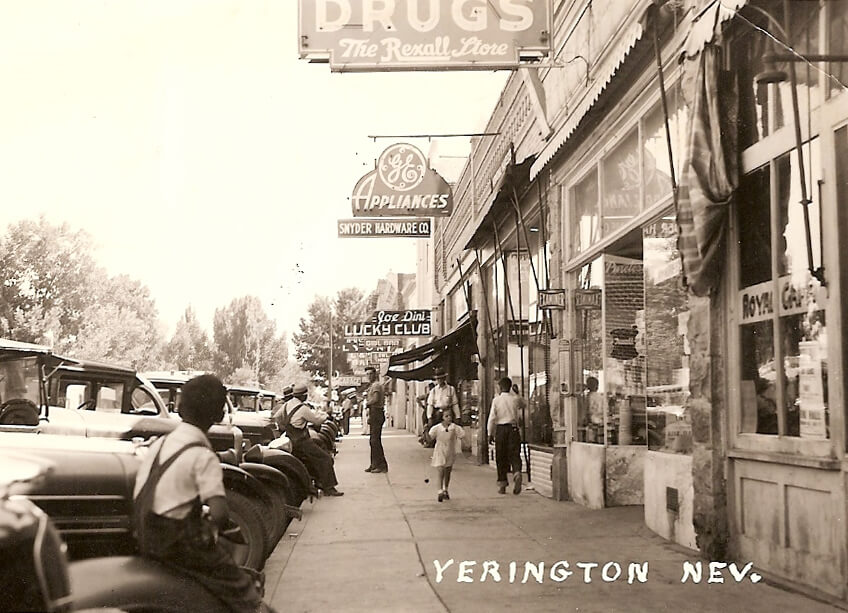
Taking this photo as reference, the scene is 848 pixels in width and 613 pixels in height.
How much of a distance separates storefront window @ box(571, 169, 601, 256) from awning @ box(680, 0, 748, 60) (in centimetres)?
380

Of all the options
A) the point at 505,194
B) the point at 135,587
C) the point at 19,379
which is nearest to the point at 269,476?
the point at 19,379

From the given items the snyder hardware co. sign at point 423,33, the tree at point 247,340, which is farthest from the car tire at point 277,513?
the tree at point 247,340

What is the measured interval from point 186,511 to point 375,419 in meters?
13.7

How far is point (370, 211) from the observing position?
19.0 m

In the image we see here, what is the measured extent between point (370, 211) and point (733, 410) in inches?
480

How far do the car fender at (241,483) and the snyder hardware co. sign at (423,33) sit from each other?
4.53 m

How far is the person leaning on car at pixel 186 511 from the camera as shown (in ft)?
12.3

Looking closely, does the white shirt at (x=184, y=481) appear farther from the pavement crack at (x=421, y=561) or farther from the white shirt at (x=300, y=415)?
the white shirt at (x=300, y=415)

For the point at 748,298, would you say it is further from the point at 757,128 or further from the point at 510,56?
the point at 510,56

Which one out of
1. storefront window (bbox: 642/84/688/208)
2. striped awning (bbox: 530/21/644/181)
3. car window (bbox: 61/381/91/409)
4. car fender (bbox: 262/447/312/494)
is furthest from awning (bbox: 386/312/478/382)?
car fender (bbox: 262/447/312/494)

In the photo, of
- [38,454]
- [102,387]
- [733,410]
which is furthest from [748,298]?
[102,387]

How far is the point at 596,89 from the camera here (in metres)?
9.91

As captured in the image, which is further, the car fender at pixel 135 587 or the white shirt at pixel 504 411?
the white shirt at pixel 504 411

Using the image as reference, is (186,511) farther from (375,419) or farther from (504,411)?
(375,419)
